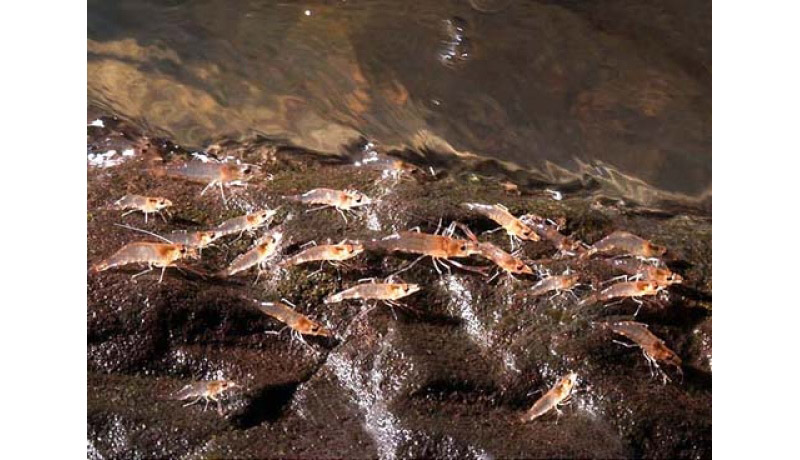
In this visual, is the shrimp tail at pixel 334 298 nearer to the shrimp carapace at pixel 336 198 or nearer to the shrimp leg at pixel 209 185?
the shrimp carapace at pixel 336 198

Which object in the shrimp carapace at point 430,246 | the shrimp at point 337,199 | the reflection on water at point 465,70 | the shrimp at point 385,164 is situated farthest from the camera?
the reflection on water at point 465,70

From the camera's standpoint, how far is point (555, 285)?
3455 mm

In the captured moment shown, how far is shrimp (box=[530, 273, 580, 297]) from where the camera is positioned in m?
3.45

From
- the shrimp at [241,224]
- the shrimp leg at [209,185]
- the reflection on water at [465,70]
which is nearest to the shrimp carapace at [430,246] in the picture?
the shrimp at [241,224]

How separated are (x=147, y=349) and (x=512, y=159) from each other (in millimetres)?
3012

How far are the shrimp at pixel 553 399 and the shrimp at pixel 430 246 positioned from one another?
65 cm

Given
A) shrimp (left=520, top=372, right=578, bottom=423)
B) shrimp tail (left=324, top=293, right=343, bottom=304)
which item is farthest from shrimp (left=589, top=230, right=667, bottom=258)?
shrimp tail (left=324, top=293, right=343, bottom=304)

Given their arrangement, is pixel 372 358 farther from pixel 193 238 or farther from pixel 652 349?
pixel 652 349

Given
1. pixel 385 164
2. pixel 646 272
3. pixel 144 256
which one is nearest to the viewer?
pixel 144 256

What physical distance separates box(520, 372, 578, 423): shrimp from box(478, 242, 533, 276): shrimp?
1.85ft

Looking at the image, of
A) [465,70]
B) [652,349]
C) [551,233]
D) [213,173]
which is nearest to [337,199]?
[213,173]

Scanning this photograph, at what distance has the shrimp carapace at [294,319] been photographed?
3215mm

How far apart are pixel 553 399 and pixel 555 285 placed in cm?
58

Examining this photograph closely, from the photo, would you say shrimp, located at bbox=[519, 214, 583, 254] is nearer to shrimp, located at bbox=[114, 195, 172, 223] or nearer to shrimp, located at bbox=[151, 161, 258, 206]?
shrimp, located at bbox=[151, 161, 258, 206]
